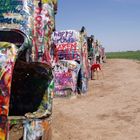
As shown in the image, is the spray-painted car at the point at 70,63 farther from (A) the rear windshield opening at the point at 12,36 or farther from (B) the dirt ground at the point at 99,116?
(A) the rear windshield opening at the point at 12,36

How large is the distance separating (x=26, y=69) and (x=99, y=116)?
5.74 metres

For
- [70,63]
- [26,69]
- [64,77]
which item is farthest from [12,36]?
[70,63]

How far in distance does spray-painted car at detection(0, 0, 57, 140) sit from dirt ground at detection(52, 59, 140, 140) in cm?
199

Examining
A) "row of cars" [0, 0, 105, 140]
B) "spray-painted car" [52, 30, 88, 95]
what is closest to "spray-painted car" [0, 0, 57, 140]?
"row of cars" [0, 0, 105, 140]

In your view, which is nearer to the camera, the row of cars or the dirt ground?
the row of cars

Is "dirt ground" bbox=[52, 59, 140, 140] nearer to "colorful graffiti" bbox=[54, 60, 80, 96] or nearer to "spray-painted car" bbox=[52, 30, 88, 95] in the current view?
"colorful graffiti" bbox=[54, 60, 80, 96]

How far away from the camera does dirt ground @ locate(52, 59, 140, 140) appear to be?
10742mm

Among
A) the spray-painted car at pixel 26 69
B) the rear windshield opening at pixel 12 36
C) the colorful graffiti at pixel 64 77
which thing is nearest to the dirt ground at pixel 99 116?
the colorful graffiti at pixel 64 77

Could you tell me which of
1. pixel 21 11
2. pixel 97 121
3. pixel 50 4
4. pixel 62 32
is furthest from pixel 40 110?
pixel 62 32

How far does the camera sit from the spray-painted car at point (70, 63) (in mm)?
17531

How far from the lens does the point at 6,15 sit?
9562mm

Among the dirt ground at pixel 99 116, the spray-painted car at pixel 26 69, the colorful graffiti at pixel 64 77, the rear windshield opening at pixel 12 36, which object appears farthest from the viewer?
the colorful graffiti at pixel 64 77

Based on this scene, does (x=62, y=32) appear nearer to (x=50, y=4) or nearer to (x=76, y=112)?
(x=76, y=112)

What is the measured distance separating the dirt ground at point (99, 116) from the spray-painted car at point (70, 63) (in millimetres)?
608
